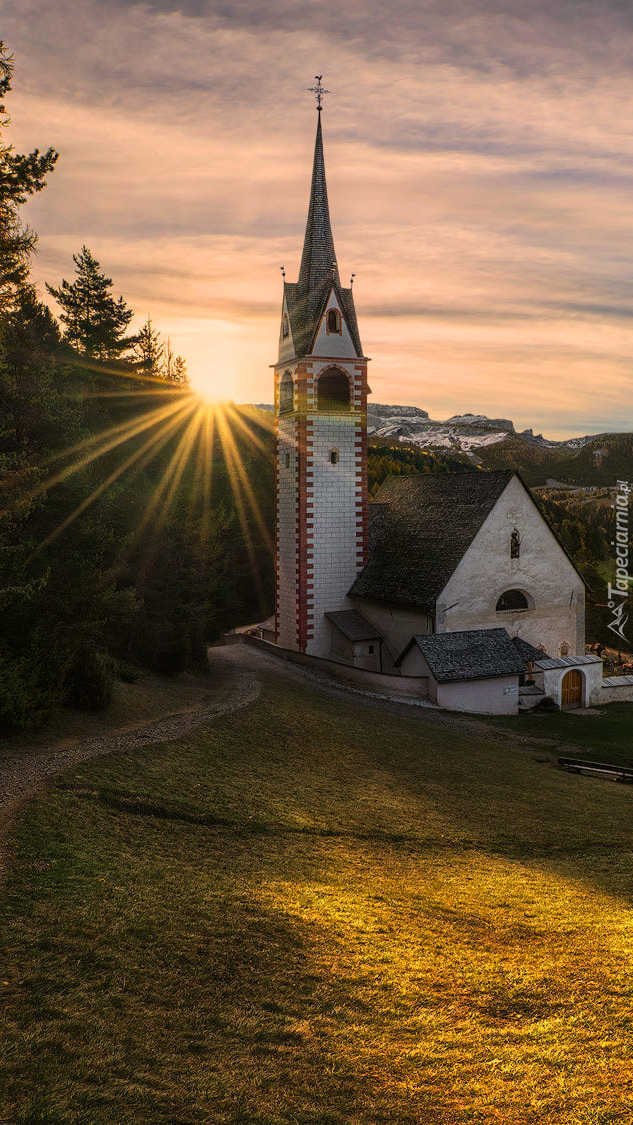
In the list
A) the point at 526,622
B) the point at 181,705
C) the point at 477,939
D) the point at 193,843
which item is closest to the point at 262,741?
the point at 181,705

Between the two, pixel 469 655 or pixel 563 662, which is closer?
pixel 469 655

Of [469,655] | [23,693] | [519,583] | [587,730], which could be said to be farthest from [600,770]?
[23,693]

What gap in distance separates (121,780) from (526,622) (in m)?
25.9

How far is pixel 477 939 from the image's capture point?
10.6m

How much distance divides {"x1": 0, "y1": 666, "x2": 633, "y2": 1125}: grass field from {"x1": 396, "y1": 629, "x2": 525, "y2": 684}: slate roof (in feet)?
45.6

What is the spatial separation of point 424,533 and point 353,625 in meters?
5.88

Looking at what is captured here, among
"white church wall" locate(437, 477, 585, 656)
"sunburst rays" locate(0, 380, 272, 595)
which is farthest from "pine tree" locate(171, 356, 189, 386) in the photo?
"white church wall" locate(437, 477, 585, 656)

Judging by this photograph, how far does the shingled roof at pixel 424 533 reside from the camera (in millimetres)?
35125

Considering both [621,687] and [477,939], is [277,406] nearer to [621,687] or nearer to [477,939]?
[621,687]

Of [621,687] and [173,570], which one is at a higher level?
[173,570]

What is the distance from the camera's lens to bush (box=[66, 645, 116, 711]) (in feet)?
68.2

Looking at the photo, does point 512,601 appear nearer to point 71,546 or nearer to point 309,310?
point 309,310

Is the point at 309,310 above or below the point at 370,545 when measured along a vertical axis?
above

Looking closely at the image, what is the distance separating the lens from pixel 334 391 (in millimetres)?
39625
